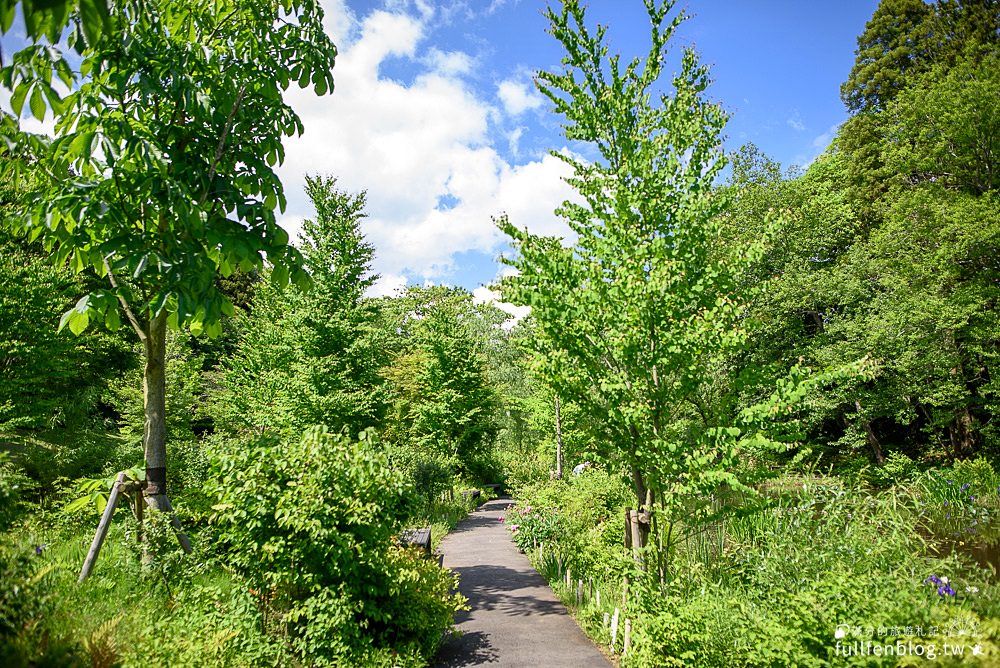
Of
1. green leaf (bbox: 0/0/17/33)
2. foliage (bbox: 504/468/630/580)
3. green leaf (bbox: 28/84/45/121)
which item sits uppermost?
green leaf (bbox: 28/84/45/121)

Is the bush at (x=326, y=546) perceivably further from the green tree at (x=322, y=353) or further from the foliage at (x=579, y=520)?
the green tree at (x=322, y=353)

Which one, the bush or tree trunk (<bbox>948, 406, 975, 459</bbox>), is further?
tree trunk (<bbox>948, 406, 975, 459</bbox>)

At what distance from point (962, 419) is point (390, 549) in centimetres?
2164

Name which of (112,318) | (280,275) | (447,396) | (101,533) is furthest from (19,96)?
(447,396)

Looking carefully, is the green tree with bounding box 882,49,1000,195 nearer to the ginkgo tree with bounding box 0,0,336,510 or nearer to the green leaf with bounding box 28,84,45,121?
the ginkgo tree with bounding box 0,0,336,510

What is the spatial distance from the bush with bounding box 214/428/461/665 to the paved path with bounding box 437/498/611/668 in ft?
2.66

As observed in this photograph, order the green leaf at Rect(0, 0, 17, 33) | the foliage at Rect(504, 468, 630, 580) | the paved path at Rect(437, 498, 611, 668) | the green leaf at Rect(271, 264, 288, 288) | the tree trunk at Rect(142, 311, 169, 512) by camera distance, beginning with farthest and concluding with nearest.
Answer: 1. the foliage at Rect(504, 468, 630, 580)
2. the paved path at Rect(437, 498, 611, 668)
3. the tree trunk at Rect(142, 311, 169, 512)
4. the green leaf at Rect(271, 264, 288, 288)
5. the green leaf at Rect(0, 0, 17, 33)

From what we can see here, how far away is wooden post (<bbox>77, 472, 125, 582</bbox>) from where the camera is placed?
4.31 m

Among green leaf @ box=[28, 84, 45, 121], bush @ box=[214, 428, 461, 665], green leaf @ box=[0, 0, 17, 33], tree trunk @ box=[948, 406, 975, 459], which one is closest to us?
green leaf @ box=[0, 0, 17, 33]

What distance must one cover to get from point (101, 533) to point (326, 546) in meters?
1.90

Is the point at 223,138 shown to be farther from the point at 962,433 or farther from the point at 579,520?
the point at 962,433

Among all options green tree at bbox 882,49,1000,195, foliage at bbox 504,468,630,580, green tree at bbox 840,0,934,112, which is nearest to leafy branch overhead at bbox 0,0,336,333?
foliage at bbox 504,468,630,580

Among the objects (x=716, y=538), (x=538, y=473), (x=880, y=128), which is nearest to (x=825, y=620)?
(x=716, y=538)

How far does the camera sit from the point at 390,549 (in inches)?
240
